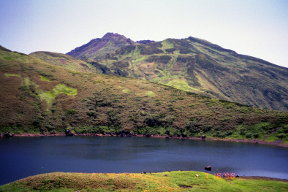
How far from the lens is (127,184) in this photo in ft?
158

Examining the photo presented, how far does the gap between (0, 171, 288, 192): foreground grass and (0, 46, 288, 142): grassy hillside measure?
252ft

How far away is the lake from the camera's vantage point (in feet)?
222

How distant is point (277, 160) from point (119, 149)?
182 feet

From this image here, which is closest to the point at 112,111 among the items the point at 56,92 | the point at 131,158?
the point at 56,92

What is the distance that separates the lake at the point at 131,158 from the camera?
67625mm

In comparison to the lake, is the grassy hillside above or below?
above

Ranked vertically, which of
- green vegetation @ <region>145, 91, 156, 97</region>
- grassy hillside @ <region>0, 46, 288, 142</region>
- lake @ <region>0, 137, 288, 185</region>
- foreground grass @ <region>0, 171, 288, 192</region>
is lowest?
lake @ <region>0, 137, 288, 185</region>

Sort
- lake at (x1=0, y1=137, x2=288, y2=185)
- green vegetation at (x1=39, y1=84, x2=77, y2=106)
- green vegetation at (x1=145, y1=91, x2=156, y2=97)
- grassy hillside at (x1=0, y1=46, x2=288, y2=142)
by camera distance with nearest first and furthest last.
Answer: lake at (x1=0, y1=137, x2=288, y2=185) → grassy hillside at (x1=0, y1=46, x2=288, y2=142) → green vegetation at (x1=39, y1=84, x2=77, y2=106) → green vegetation at (x1=145, y1=91, x2=156, y2=97)

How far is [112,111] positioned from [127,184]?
357ft

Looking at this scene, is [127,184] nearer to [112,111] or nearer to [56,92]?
[112,111]

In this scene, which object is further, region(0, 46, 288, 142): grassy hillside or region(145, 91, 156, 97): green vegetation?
region(145, 91, 156, 97): green vegetation

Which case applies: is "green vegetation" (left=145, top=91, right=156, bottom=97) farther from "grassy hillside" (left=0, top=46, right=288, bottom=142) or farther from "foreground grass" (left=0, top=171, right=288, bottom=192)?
"foreground grass" (left=0, top=171, right=288, bottom=192)

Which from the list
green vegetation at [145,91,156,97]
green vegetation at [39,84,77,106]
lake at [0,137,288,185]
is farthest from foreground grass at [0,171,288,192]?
green vegetation at [145,91,156,97]

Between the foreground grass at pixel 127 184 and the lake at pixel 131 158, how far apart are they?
12.4 metres
